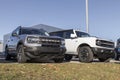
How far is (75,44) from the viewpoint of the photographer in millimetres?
15891

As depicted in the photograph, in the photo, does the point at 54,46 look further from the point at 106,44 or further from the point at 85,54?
the point at 106,44

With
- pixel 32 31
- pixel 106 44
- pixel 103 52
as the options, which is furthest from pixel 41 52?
pixel 106 44

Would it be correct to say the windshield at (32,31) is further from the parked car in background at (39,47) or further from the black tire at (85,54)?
the black tire at (85,54)

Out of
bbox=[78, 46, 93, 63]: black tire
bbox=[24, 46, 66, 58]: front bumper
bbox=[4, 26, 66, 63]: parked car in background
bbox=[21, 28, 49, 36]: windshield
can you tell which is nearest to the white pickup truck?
bbox=[78, 46, 93, 63]: black tire

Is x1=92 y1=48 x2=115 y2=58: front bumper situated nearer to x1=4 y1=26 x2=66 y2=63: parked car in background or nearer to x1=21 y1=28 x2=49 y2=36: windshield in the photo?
x1=4 y1=26 x2=66 y2=63: parked car in background

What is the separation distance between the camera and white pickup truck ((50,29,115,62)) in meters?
14.6

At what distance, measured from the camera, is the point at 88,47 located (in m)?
14.7

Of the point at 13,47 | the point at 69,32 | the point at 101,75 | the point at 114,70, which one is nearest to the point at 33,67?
the point at 101,75

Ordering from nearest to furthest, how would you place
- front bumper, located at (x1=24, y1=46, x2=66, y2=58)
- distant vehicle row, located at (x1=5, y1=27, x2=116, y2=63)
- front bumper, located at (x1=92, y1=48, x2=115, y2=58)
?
front bumper, located at (x1=24, y1=46, x2=66, y2=58) → distant vehicle row, located at (x1=5, y1=27, x2=116, y2=63) → front bumper, located at (x1=92, y1=48, x2=115, y2=58)

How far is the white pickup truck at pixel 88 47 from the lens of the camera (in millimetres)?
14582

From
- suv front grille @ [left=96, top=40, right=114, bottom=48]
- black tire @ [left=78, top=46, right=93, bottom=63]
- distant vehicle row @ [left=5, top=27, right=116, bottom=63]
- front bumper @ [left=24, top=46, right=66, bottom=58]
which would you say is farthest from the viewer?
suv front grille @ [left=96, top=40, right=114, bottom=48]

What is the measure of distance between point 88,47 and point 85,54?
15.2 inches

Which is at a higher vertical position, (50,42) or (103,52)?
(50,42)

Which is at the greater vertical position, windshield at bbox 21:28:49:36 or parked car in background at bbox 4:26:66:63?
windshield at bbox 21:28:49:36
